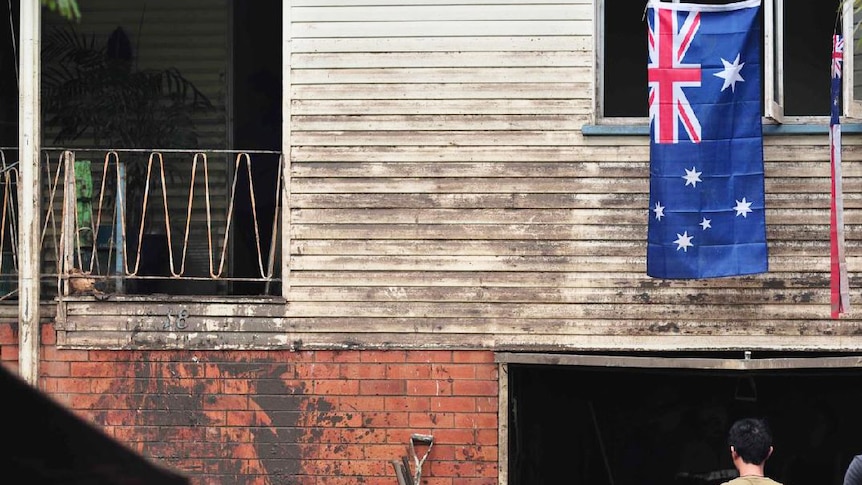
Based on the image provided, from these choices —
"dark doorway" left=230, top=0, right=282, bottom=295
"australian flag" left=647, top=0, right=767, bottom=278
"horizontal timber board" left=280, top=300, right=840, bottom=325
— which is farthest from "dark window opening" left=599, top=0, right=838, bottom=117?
"dark doorway" left=230, top=0, right=282, bottom=295

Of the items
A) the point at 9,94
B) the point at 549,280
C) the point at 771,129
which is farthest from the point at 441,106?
the point at 9,94

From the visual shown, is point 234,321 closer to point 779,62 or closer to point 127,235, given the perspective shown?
point 127,235

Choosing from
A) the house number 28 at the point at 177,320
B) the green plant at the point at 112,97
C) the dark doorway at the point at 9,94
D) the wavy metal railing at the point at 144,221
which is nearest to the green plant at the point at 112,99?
the green plant at the point at 112,97

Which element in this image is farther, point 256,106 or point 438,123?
point 256,106

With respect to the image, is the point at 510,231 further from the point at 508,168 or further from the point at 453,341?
the point at 453,341

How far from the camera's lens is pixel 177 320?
761cm

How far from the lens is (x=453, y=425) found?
296 inches

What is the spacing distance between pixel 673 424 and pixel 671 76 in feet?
10.2

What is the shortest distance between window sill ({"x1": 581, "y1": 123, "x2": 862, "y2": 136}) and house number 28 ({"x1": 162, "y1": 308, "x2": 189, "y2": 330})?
2.76m

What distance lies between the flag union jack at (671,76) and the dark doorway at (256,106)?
352 cm

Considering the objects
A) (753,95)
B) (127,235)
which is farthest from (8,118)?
(753,95)

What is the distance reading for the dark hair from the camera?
480 centimetres

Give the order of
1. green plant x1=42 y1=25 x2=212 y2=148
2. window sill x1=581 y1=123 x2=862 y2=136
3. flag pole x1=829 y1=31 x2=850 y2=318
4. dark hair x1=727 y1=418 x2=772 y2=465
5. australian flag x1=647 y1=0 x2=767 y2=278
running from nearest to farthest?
dark hair x1=727 y1=418 x2=772 y2=465 < flag pole x1=829 y1=31 x2=850 y2=318 < australian flag x1=647 y1=0 x2=767 y2=278 < window sill x1=581 y1=123 x2=862 y2=136 < green plant x1=42 y1=25 x2=212 y2=148

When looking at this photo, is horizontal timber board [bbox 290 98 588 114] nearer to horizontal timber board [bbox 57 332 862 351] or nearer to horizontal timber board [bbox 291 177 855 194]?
horizontal timber board [bbox 291 177 855 194]
